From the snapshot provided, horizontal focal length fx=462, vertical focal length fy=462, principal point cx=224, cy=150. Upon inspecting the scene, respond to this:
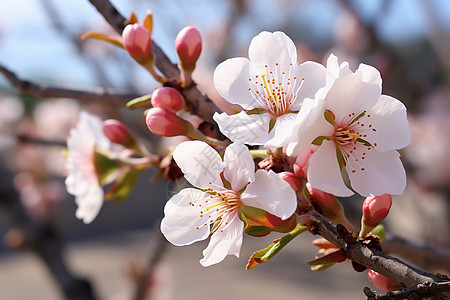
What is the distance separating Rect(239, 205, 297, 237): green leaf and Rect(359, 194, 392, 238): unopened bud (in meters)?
0.07

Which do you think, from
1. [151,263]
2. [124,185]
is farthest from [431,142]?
[124,185]

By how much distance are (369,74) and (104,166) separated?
395mm

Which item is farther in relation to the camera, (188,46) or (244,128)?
(188,46)

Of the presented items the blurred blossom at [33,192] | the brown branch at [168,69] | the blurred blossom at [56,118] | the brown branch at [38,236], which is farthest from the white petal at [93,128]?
the blurred blossom at [56,118]

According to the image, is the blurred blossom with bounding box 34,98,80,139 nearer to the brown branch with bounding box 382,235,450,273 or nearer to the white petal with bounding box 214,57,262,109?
the brown branch with bounding box 382,235,450,273

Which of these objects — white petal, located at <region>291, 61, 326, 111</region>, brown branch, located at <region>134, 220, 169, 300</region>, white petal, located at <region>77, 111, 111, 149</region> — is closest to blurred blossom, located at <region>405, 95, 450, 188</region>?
brown branch, located at <region>134, 220, 169, 300</region>

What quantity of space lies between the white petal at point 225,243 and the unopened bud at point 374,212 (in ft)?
0.36

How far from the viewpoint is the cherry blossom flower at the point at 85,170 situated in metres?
0.62

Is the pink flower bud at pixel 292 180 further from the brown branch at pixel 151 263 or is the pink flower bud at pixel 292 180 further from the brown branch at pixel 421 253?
the brown branch at pixel 151 263

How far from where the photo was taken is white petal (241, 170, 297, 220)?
1.18 ft

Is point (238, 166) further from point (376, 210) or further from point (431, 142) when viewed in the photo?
point (431, 142)

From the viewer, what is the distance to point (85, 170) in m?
0.64

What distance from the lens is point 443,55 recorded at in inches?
66.3

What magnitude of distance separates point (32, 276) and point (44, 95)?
5238mm
